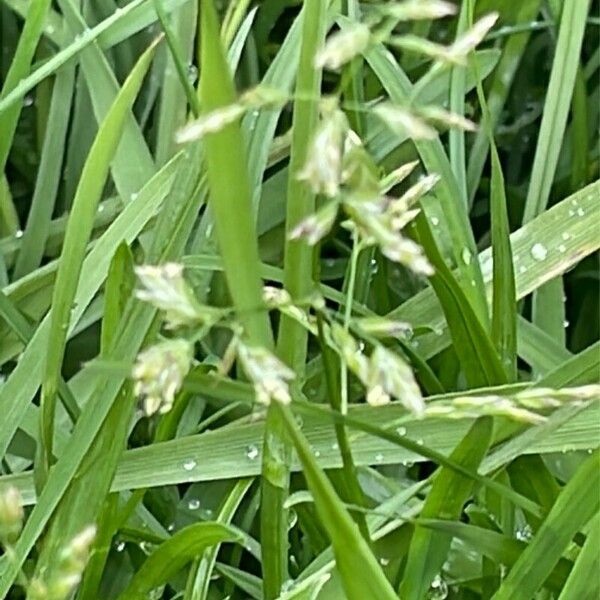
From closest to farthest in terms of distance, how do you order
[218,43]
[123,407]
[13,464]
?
[218,43] < [123,407] < [13,464]

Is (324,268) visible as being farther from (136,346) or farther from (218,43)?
(218,43)

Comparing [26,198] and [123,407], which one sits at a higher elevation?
[26,198]

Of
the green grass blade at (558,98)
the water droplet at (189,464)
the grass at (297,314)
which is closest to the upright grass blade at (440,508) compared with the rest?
the grass at (297,314)

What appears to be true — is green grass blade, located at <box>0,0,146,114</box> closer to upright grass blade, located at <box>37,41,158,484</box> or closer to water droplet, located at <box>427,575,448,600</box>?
upright grass blade, located at <box>37,41,158,484</box>

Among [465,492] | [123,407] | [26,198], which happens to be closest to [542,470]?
[465,492]

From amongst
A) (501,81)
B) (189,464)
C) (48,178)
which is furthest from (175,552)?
(501,81)
